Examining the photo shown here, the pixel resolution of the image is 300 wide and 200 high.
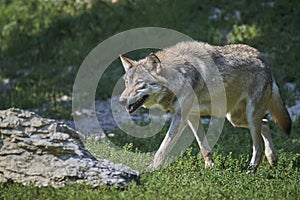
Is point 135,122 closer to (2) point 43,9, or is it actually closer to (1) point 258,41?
(1) point 258,41

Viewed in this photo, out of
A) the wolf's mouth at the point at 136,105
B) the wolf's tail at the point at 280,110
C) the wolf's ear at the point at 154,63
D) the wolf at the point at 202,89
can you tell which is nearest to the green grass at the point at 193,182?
the wolf at the point at 202,89

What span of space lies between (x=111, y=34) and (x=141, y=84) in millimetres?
9019

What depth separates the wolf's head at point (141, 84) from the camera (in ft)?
30.0

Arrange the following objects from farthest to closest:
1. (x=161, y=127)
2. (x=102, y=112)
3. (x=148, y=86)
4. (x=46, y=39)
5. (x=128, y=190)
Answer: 1. (x=46, y=39)
2. (x=102, y=112)
3. (x=161, y=127)
4. (x=148, y=86)
5. (x=128, y=190)

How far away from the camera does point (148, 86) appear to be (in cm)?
931

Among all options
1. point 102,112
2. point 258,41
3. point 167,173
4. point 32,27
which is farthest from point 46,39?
point 167,173

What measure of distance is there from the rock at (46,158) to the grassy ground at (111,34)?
63.3 inches

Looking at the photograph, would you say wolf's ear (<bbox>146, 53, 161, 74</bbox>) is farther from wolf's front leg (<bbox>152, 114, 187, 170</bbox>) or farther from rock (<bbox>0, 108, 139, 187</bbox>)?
rock (<bbox>0, 108, 139, 187</bbox>)

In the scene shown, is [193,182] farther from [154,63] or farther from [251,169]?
[154,63]

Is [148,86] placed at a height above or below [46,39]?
above

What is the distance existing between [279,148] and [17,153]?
196 inches

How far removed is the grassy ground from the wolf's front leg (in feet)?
1.14

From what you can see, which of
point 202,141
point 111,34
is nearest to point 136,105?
point 202,141

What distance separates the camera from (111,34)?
1809cm
